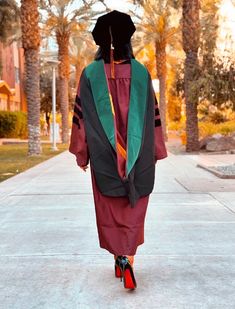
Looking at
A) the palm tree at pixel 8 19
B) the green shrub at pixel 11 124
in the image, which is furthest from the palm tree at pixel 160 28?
the green shrub at pixel 11 124

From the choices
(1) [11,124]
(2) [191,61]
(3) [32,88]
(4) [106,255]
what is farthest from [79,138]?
(1) [11,124]

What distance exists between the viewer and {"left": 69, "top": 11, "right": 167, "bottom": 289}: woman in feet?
12.6

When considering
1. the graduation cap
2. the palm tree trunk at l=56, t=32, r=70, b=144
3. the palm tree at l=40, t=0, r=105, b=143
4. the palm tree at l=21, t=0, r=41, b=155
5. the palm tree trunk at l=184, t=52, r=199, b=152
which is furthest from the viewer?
the palm tree trunk at l=56, t=32, r=70, b=144

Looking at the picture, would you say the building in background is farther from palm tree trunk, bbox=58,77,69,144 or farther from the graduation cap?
the graduation cap

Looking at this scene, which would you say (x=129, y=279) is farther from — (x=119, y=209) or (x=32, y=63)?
(x=32, y=63)

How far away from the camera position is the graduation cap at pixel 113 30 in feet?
12.9

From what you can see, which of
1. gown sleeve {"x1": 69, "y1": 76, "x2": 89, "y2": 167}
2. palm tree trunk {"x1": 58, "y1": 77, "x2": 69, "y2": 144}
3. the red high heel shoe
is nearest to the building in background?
palm tree trunk {"x1": 58, "y1": 77, "x2": 69, "y2": 144}

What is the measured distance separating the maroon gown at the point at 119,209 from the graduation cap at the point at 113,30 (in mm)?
112

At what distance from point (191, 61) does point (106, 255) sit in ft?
56.2

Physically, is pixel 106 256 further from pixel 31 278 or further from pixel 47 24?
pixel 47 24

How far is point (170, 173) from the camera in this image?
12.9 meters

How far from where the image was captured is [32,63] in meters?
20.0

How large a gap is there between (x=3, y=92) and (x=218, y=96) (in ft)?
64.4

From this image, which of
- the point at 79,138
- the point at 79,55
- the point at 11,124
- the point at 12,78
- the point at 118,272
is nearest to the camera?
the point at 79,138
